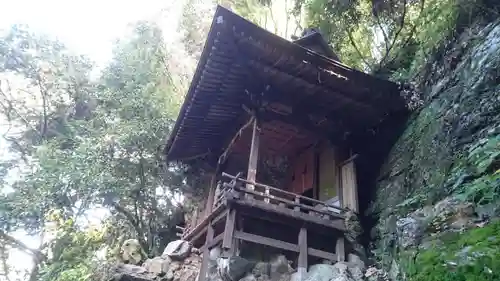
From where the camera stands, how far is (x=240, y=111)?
32.6 feet

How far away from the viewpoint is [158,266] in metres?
9.14

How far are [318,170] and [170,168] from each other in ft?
19.3

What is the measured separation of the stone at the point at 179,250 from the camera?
9.38 metres

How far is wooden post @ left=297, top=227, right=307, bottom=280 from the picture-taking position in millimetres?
7523

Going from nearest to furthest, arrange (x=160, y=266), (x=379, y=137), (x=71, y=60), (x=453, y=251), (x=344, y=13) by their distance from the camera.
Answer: (x=453, y=251) → (x=160, y=266) → (x=379, y=137) → (x=344, y=13) → (x=71, y=60)

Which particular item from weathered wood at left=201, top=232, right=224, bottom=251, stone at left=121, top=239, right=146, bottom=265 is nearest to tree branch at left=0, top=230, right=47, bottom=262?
stone at left=121, top=239, right=146, bottom=265

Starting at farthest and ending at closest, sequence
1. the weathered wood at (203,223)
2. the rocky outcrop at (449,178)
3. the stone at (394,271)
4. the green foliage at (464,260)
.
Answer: the weathered wood at (203,223) < the stone at (394,271) < the rocky outcrop at (449,178) < the green foliage at (464,260)

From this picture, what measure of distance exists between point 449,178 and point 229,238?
392 cm

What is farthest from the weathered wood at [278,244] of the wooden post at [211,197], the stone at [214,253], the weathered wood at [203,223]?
the wooden post at [211,197]

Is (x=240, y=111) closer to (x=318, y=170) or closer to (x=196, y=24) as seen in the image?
(x=318, y=170)

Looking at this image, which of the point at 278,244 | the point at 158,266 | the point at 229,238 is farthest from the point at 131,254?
the point at 278,244

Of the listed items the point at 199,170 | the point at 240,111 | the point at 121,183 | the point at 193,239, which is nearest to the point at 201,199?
the point at 199,170

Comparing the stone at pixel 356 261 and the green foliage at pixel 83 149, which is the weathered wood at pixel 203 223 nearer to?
the stone at pixel 356 261

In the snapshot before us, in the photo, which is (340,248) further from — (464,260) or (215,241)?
(464,260)
